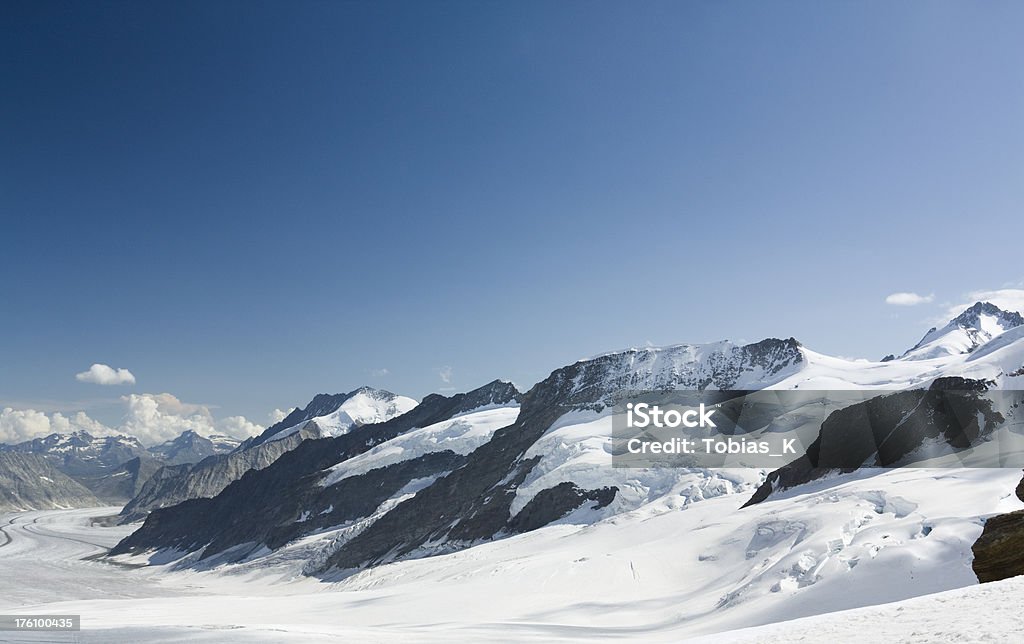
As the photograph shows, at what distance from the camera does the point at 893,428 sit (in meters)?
50.9

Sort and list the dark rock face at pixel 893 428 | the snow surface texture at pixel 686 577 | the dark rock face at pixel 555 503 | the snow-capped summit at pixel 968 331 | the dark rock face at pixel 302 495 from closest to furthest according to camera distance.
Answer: the snow surface texture at pixel 686 577 < the dark rock face at pixel 893 428 < the dark rock face at pixel 555 503 < the dark rock face at pixel 302 495 < the snow-capped summit at pixel 968 331

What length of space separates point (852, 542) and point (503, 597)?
21888 mm

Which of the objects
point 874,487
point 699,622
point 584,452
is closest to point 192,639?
point 699,622

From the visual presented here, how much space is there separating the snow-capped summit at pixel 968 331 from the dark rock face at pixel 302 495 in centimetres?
11224

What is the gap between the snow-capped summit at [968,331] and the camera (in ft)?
511

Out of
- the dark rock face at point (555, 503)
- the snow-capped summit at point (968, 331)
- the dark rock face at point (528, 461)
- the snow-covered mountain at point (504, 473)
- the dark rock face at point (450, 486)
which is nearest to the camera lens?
the snow-covered mountain at point (504, 473)

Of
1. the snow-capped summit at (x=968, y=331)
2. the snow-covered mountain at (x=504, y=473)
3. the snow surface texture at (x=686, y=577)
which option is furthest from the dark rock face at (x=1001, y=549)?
the snow-capped summit at (x=968, y=331)

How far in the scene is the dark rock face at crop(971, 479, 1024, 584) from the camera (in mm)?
16281


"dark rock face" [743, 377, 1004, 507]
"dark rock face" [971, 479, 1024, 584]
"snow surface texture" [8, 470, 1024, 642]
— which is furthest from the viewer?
"dark rock face" [743, 377, 1004, 507]

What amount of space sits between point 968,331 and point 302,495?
7547 inches

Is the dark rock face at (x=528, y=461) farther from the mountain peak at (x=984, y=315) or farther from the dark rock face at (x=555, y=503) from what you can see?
the mountain peak at (x=984, y=315)

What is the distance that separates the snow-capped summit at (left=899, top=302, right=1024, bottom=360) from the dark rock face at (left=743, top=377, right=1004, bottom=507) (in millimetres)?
118811

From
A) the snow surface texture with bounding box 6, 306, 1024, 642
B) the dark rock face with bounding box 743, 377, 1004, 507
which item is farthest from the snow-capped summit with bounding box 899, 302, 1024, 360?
the dark rock face with bounding box 743, 377, 1004, 507

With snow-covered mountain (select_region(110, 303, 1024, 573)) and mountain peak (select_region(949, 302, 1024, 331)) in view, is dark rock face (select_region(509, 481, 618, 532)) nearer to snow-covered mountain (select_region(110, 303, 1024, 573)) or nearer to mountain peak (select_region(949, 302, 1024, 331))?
snow-covered mountain (select_region(110, 303, 1024, 573))
